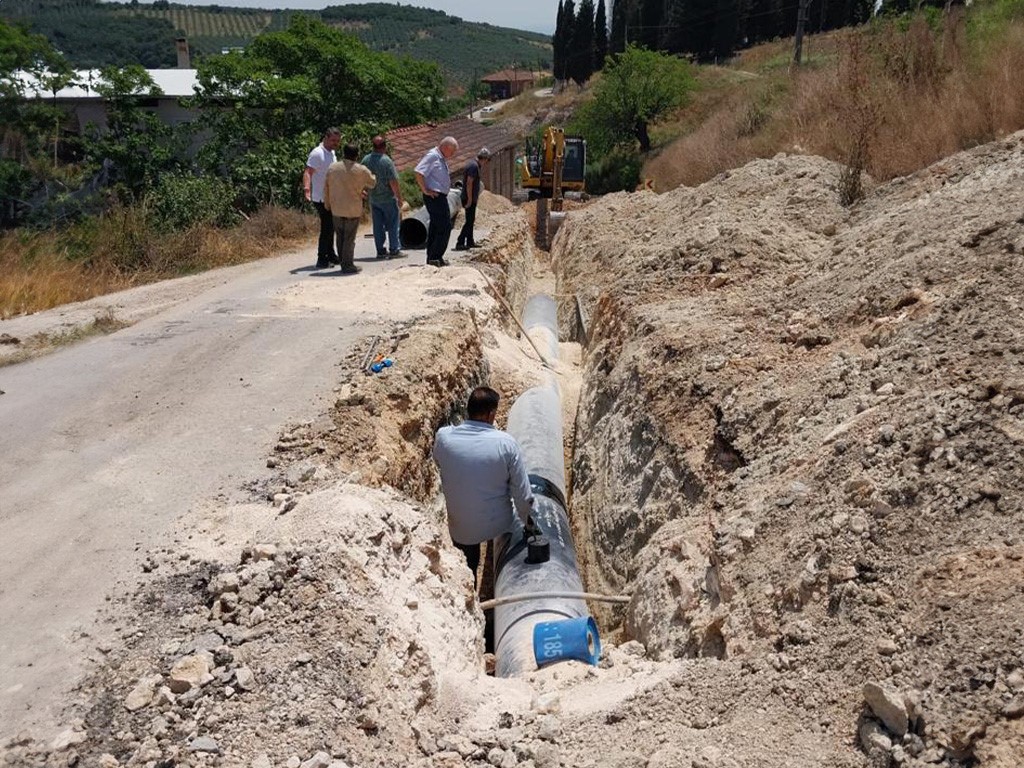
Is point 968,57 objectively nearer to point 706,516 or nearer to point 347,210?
point 347,210

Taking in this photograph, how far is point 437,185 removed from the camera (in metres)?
10.8

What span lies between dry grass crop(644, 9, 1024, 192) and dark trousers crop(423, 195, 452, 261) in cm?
524

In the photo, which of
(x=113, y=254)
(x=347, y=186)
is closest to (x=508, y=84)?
(x=113, y=254)

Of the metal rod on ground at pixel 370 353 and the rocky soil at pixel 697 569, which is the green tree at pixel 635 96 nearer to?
the rocky soil at pixel 697 569

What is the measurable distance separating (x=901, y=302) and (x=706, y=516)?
2.48m

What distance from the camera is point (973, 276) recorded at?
6.15 m

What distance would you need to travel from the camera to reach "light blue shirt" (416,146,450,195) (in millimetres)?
10727

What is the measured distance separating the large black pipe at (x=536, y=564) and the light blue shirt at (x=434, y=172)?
3320 millimetres

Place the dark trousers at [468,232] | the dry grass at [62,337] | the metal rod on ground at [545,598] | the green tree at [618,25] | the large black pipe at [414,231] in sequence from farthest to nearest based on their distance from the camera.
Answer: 1. the green tree at [618,25]
2. the large black pipe at [414,231]
3. the dark trousers at [468,232]
4. the dry grass at [62,337]
5. the metal rod on ground at [545,598]

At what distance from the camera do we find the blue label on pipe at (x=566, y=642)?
16.2ft

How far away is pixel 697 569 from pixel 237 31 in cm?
14411

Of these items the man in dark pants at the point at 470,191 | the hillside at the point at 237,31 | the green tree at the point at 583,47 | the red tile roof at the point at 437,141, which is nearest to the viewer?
the man in dark pants at the point at 470,191

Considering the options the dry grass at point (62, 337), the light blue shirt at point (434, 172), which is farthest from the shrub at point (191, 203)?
the dry grass at point (62, 337)

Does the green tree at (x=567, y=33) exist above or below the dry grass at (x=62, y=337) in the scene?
above
